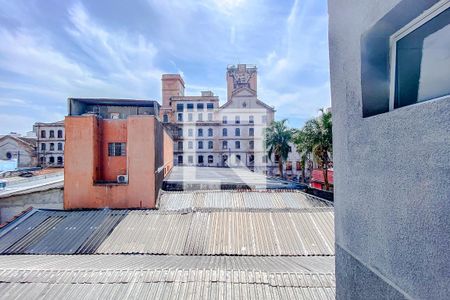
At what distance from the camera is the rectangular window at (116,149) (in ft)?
53.1

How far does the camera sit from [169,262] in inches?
328

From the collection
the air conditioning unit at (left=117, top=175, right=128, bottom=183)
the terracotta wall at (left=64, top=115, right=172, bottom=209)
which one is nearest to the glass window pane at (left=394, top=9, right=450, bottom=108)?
the terracotta wall at (left=64, top=115, right=172, bottom=209)

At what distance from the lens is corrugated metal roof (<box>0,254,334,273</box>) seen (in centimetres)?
739

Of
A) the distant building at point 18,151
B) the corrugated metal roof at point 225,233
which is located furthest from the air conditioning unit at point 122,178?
the distant building at point 18,151

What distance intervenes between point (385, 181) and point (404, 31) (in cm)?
121

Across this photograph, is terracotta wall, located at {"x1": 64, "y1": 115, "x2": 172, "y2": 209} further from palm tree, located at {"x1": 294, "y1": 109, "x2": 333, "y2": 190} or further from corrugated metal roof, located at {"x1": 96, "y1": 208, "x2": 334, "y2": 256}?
palm tree, located at {"x1": 294, "y1": 109, "x2": 333, "y2": 190}

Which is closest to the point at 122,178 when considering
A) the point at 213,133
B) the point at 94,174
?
the point at 94,174

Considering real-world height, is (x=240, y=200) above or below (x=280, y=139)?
below

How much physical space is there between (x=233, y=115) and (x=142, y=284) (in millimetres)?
37853

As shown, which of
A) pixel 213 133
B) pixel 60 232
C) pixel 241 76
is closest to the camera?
pixel 60 232

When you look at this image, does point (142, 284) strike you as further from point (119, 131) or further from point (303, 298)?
point (119, 131)

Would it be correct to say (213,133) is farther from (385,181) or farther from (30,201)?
(385,181)

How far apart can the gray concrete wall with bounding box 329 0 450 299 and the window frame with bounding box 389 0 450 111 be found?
54 millimetres

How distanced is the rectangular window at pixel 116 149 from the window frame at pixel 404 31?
52.3ft
